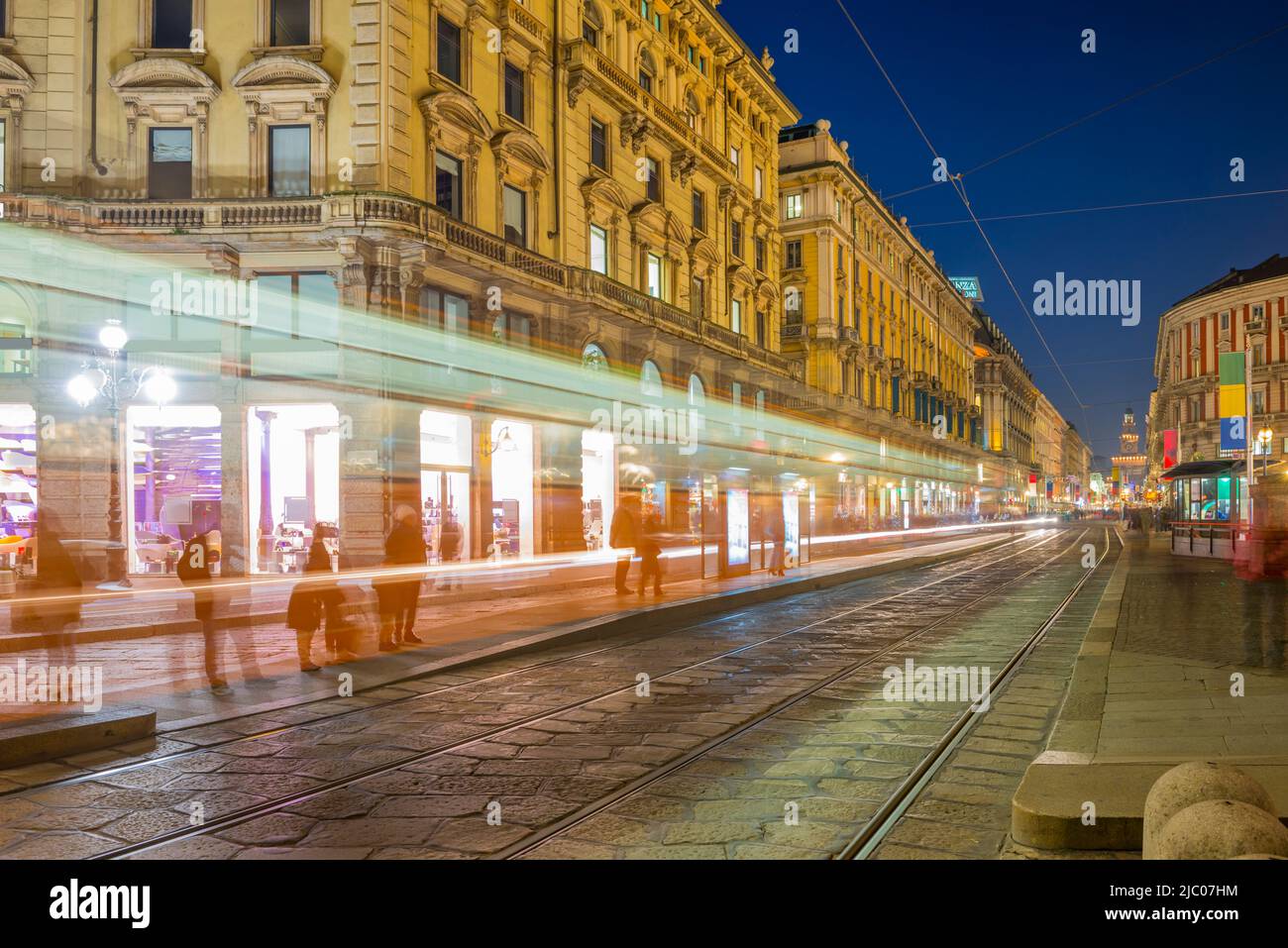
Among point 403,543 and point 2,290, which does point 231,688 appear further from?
point 2,290

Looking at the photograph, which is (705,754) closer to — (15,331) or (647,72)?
(15,331)

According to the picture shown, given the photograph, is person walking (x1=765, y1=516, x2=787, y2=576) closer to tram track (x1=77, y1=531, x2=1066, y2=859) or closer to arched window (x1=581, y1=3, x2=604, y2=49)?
tram track (x1=77, y1=531, x2=1066, y2=859)

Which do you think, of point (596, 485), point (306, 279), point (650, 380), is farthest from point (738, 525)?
point (650, 380)

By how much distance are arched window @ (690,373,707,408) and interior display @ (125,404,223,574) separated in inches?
666

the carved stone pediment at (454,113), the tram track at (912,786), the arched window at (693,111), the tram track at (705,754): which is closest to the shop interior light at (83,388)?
the carved stone pediment at (454,113)

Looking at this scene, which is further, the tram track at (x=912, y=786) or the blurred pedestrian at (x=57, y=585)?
the blurred pedestrian at (x=57, y=585)

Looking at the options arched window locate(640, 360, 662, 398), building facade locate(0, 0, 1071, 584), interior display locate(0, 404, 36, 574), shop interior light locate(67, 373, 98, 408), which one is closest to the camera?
shop interior light locate(67, 373, 98, 408)

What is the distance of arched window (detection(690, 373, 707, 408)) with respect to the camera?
110ft

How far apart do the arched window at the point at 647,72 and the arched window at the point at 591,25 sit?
2644 millimetres

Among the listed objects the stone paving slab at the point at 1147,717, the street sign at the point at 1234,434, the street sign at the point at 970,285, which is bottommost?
the stone paving slab at the point at 1147,717

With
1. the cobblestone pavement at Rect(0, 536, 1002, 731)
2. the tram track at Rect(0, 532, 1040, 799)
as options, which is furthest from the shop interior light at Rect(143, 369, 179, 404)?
the tram track at Rect(0, 532, 1040, 799)

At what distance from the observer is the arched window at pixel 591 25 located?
1105 inches

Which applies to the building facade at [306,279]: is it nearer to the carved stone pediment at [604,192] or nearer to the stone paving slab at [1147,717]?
the carved stone pediment at [604,192]
